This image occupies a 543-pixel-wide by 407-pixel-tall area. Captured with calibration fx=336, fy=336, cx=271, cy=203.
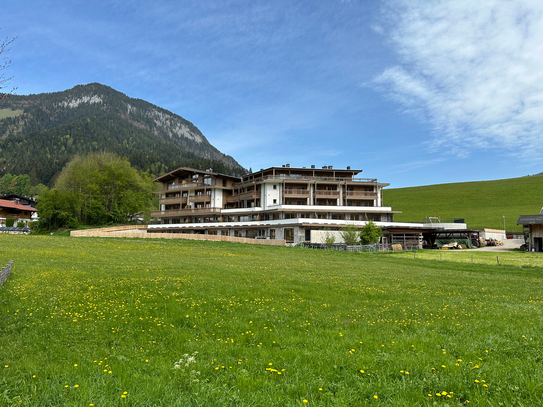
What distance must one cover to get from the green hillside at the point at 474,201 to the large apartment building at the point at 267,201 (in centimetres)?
3449

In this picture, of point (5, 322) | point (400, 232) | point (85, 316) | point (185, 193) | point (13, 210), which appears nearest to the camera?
point (5, 322)

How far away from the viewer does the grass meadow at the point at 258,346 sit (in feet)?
18.7

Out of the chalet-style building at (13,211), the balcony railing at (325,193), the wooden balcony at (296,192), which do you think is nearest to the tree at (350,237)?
the balcony railing at (325,193)

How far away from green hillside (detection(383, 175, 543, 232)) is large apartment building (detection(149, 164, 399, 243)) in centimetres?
3449

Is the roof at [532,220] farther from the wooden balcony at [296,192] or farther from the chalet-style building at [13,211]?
the chalet-style building at [13,211]

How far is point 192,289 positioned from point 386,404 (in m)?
10.4

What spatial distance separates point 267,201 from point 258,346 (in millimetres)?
67435

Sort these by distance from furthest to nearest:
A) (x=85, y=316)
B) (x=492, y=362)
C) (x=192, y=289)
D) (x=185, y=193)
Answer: (x=185, y=193) → (x=192, y=289) → (x=85, y=316) → (x=492, y=362)

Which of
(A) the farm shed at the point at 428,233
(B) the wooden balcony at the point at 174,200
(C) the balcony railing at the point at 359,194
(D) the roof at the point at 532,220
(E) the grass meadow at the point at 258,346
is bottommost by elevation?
(E) the grass meadow at the point at 258,346

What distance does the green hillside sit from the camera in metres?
99.8

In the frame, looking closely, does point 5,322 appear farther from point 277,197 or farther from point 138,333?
point 277,197

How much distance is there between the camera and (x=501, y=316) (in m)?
11.0

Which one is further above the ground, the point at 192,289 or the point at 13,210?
the point at 13,210

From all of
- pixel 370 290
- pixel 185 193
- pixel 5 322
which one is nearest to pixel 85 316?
pixel 5 322
